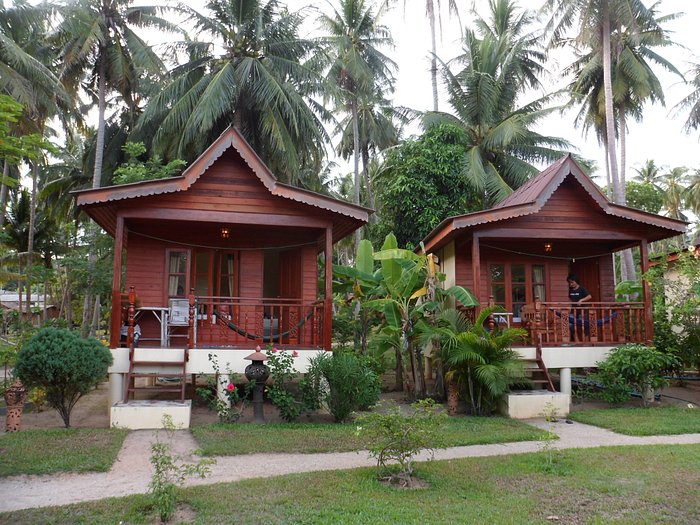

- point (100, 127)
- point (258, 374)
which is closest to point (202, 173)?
point (258, 374)

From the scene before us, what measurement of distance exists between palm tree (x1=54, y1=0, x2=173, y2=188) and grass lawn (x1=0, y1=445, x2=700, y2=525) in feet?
60.6

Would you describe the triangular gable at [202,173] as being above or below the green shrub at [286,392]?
above

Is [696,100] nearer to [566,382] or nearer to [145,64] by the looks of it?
[566,382]

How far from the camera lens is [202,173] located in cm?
1080

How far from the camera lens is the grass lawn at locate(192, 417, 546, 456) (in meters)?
8.08

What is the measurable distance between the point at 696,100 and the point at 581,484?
96.6 feet

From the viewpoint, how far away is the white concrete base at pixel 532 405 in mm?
10969

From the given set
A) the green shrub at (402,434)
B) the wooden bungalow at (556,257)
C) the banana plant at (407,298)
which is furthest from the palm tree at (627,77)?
the green shrub at (402,434)

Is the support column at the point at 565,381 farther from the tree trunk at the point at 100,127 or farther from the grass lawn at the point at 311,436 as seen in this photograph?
the tree trunk at the point at 100,127

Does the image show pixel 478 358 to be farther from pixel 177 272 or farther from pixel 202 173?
pixel 177 272

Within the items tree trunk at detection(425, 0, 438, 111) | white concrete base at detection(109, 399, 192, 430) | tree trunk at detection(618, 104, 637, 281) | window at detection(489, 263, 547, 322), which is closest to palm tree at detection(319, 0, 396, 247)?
tree trunk at detection(425, 0, 438, 111)

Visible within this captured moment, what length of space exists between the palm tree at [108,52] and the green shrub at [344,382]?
15295mm

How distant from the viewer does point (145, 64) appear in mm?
22328

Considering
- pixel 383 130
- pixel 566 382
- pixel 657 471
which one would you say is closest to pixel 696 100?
pixel 383 130
